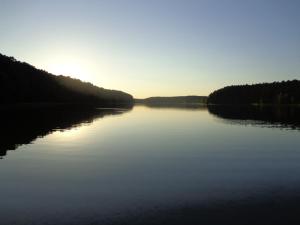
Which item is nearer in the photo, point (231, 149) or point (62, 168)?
point (62, 168)

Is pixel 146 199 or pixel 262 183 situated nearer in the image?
pixel 146 199

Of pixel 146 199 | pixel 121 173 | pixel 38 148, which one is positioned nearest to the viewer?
pixel 146 199

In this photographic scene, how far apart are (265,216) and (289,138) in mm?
44250

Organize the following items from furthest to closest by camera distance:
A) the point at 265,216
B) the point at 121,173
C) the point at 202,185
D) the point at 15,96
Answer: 1. the point at 15,96
2. the point at 121,173
3. the point at 202,185
4. the point at 265,216

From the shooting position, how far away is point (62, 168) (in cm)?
3369

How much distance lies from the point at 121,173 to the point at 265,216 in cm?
1443

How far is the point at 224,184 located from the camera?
90.2 ft

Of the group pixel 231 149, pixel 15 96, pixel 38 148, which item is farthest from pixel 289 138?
pixel 15 96

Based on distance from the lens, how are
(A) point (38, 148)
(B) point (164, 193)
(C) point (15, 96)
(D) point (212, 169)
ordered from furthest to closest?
(C) point (15, 96), (A) point (38, 148), (D) point (212, 169), (B) point (164, 193)

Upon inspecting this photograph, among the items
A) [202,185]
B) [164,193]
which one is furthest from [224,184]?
[164,193]

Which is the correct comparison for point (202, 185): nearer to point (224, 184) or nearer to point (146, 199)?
point (224, 184)

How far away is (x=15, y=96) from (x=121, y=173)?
6130 inches

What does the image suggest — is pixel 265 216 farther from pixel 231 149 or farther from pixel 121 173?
pixel 231 149

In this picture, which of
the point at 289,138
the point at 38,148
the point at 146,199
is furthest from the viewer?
the point at 289,138
